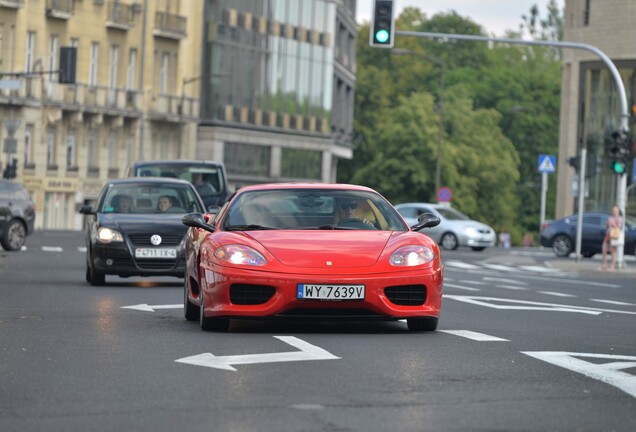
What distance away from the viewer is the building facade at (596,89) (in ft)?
235

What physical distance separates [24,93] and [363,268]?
6392cm

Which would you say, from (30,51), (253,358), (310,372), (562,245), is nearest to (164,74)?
(30,51)

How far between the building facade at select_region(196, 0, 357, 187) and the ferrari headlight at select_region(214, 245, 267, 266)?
7398 centimetres

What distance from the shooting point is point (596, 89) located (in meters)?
73.5

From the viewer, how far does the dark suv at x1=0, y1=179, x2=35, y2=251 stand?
40.9 metres

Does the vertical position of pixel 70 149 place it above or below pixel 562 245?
above

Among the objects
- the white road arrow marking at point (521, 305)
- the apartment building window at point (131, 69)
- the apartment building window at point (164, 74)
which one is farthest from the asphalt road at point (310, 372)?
the apartment building window at point (164, 74)

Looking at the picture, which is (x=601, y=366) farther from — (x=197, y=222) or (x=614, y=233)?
(x=614, y=233)

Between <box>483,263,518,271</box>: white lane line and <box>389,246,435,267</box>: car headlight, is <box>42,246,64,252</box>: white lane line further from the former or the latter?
<box>389,246,435,267</box>: car headlight

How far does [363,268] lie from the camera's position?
561 inches

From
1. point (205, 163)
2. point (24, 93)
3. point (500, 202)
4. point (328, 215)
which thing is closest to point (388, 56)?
point (500, 202)

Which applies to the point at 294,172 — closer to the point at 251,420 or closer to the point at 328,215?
the point at 328,215

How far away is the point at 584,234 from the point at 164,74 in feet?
134

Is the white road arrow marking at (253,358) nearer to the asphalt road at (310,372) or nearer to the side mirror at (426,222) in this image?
the asphalt road at (310,372)
